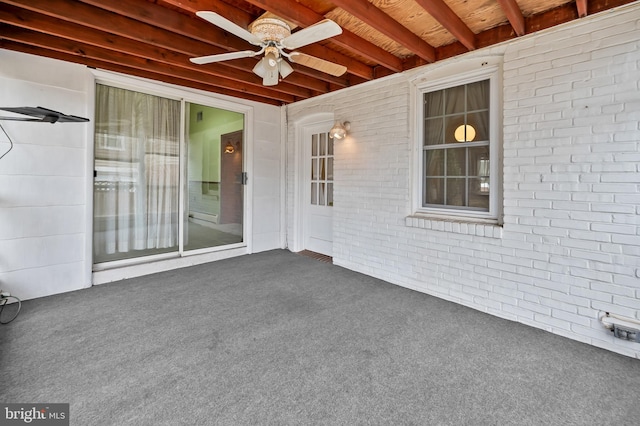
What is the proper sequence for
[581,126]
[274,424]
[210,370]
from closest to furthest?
[274,424], [210,370], [581,126]

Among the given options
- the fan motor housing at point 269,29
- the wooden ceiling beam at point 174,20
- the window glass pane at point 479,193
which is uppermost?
the wooden ceiling beam at point 174,20

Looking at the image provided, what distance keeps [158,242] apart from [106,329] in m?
1.80

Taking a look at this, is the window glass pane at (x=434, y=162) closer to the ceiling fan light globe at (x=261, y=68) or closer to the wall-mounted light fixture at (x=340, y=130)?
the wall-mounted light fixture at (x=340, y=130)

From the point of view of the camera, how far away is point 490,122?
3035mm

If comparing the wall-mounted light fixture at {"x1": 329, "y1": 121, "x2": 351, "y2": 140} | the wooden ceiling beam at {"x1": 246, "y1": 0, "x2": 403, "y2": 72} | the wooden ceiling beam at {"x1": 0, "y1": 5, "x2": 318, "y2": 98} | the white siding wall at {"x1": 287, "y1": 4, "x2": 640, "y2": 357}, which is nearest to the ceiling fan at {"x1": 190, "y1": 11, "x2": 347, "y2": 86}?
the wooden ceiling beam at {"x1": 246, "y1": 0, "x2": 403, "y2": 72}

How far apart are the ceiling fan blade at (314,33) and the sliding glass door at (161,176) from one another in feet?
8.81

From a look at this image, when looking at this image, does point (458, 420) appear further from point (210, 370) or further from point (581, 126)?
point (581, 126)

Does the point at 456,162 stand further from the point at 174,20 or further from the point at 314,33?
the point at 174,20

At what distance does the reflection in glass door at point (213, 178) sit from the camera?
4.49 metres

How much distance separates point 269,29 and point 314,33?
0.49 m

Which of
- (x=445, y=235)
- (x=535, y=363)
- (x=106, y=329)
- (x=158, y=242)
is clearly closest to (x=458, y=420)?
(x=535, y=363)

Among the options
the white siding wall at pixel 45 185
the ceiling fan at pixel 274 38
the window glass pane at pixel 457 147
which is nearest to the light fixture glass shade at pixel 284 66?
the ceiling fan at pixel 274 38

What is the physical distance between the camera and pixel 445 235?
3285 mm

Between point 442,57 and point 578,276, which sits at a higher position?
point 442,57
